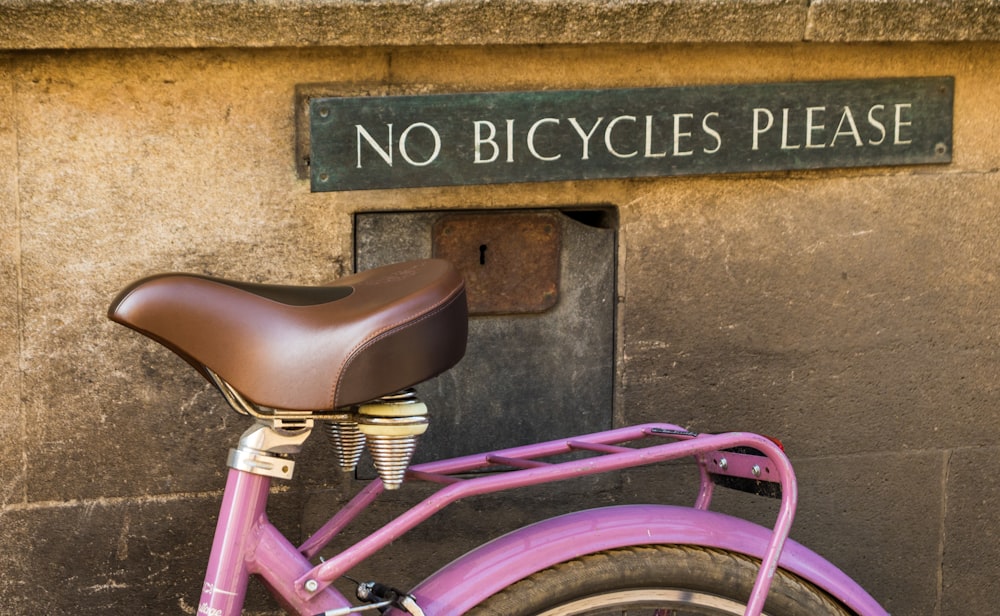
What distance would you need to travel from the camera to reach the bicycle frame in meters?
2.34

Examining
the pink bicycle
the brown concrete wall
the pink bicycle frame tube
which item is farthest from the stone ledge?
the pink bicycle frame tube

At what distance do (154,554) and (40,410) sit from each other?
50cm

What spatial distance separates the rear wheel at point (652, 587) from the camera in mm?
2369

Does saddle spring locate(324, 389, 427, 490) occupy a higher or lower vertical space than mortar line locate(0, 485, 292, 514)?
higher

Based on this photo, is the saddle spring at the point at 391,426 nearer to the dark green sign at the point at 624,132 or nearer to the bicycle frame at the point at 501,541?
the bicycle frame at the point at 501,541

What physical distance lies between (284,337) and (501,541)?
1.95 feet

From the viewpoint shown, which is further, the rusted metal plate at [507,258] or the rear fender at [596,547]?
the rusted metal plate at [507,258]

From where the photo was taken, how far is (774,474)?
247 cm

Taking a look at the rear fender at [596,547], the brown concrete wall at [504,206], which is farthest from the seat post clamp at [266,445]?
the brown concrete wall at [504,206]

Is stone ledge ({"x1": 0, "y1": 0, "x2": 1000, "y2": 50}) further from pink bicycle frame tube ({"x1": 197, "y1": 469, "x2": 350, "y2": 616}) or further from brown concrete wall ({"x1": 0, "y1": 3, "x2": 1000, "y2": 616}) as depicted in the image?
pink bicycle frame tube ({"x1": 197, "y1": 469, "x2": 350, "y2": 616})

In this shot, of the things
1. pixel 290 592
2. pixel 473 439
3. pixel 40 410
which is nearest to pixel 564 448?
pixel 290 592

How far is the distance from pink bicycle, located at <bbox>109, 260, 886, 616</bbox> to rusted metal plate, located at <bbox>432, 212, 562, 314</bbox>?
3.27 ft

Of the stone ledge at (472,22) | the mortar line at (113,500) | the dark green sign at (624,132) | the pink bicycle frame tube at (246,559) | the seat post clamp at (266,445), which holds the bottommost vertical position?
the mortar line at (113,500)

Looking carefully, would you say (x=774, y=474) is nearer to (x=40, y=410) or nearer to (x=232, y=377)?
(x=232, y=377)
